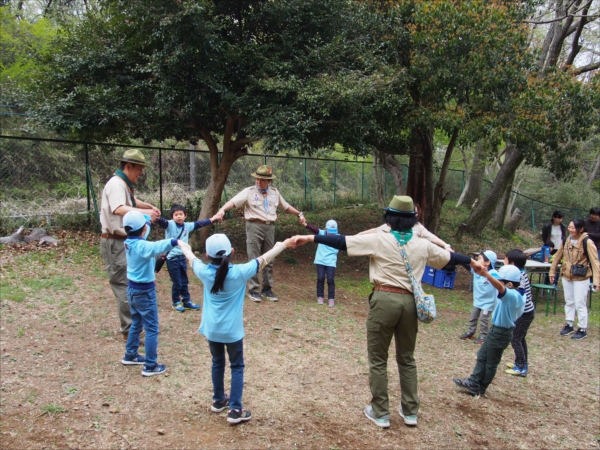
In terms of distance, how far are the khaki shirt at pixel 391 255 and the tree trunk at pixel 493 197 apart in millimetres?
13022

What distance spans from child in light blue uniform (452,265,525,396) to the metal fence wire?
857 cm

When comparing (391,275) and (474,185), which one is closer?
(391,275)

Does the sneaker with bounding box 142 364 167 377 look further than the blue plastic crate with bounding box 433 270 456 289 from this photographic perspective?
No

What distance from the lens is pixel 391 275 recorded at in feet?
12.5

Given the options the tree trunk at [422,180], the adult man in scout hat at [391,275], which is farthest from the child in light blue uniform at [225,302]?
the tree trunk at [422,180]

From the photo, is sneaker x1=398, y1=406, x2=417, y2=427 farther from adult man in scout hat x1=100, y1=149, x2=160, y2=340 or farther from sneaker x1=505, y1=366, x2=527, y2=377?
adult man in scout hat x1=100, y1=149, x2=160, y2=340

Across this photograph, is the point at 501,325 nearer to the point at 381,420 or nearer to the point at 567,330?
the point at 381,420

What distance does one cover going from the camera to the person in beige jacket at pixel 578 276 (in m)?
7.32

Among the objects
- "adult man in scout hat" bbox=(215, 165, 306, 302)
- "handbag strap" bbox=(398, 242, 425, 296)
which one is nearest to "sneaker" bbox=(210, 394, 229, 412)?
"handbag strap" bbox=(398, 242, 425, 296)

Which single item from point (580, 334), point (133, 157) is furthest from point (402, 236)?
point (580, 334)

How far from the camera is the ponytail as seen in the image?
3.49 meters

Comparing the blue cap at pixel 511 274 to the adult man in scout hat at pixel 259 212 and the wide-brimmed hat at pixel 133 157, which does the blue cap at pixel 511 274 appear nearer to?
the adult man in scout hat at pixel 259 212

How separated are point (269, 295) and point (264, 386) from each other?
3251mm

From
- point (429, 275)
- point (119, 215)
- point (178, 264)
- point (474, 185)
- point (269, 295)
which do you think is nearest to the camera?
point (119, 215)
